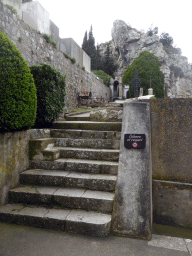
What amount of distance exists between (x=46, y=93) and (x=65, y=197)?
2582mm

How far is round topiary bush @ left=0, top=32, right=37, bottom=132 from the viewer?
2.59 meters

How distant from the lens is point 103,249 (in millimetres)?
1906

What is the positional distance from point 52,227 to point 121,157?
51.5 inches

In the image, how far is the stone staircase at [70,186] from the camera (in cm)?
224

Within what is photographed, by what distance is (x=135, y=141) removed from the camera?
2.48 m

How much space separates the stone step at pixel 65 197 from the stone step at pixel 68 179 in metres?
0.09

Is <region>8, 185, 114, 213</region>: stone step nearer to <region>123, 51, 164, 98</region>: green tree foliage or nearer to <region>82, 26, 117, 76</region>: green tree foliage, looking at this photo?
<region>123, 51, 164, 98</region>: green tree foliage

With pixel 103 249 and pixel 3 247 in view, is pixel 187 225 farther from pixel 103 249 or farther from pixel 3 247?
pixel 3 247

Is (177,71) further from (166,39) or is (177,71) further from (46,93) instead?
(46,93)

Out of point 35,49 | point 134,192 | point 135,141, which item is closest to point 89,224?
point 134,192

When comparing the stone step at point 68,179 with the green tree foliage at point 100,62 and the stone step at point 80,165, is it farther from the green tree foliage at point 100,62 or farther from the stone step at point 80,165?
the green tree foliage at point 100,62

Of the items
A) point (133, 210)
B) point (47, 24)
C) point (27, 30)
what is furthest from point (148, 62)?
point (133, 210)

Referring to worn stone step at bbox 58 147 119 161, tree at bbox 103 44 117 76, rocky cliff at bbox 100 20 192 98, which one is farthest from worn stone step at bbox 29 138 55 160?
rocky cliff at bbox 100 20 192 98

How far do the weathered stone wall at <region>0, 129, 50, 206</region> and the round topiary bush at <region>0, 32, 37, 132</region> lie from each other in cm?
18
